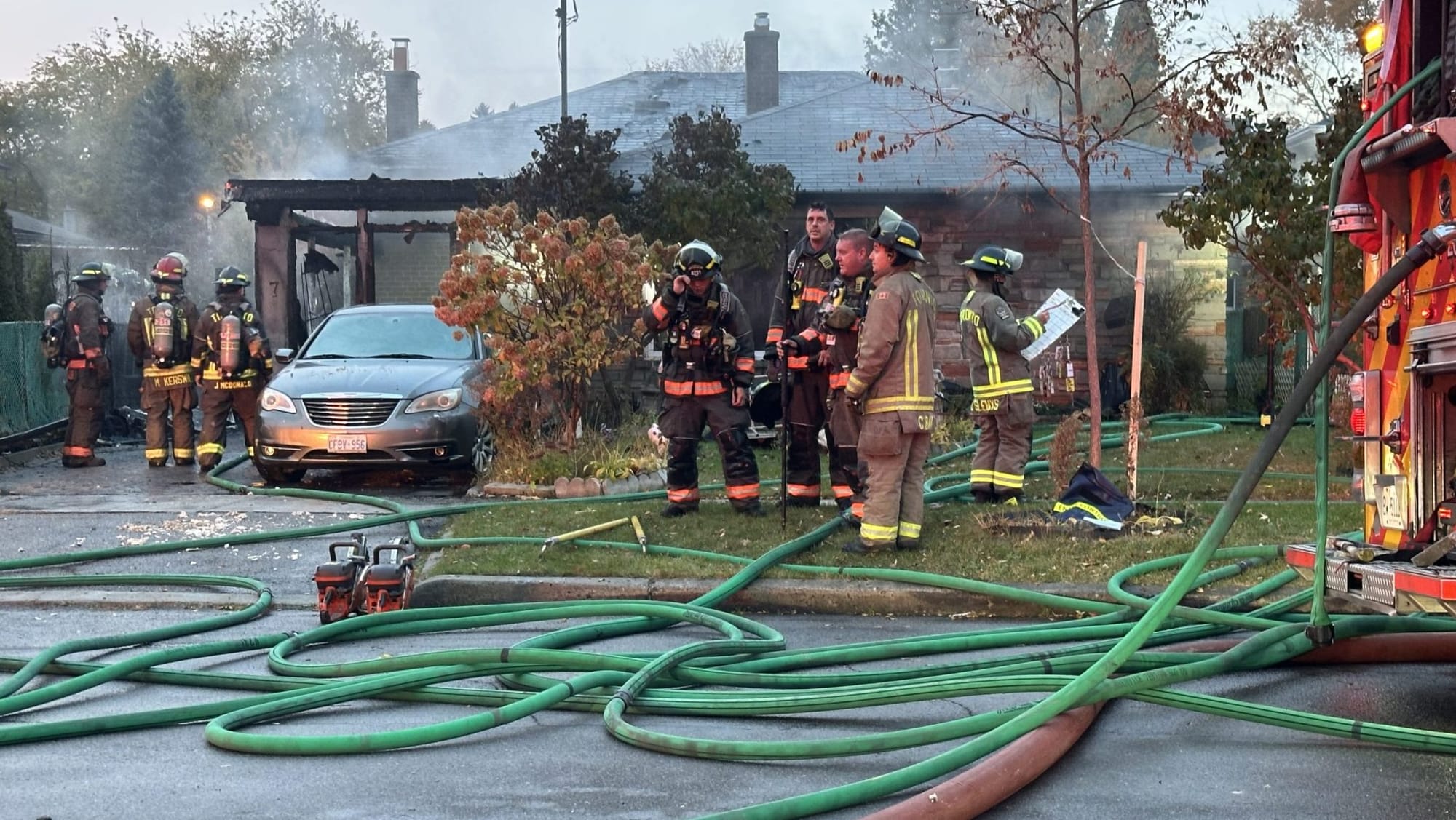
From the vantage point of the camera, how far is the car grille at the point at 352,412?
12.1m

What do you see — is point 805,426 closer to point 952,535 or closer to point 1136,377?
point 952,535

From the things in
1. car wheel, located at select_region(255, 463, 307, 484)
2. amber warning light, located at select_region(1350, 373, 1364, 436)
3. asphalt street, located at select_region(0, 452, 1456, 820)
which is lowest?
asphalt street, located at select_region(0, 452, 1456, 820)

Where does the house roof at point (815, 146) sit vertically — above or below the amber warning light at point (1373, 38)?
above

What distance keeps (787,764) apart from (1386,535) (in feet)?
7.38

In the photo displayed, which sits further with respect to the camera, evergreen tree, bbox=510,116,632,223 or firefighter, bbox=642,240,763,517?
evergreen tree, bbox=510,116,632,223

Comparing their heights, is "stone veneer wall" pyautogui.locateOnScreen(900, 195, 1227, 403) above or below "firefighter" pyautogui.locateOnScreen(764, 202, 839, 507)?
above

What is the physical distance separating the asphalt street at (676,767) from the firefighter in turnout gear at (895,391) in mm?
2067

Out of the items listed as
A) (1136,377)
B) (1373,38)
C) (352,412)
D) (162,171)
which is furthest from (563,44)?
(162,171)

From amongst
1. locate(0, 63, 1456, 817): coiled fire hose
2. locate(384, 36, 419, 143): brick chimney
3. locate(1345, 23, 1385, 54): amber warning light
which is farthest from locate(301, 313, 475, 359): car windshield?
locate(384, 36, 419, 143): brick chimney

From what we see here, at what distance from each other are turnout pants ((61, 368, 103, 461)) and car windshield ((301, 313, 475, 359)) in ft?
7.70

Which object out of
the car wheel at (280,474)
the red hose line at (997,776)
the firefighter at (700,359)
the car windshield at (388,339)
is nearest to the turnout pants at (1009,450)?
the firefighter at (700,359)

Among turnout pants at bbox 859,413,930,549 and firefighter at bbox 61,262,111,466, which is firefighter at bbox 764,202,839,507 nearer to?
turnout pants at bbox 859,413,930,549

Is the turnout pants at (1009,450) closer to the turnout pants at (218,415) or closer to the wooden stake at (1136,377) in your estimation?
the wooden stake at (1136,377)

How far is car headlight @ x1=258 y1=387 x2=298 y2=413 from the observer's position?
12.1 m
